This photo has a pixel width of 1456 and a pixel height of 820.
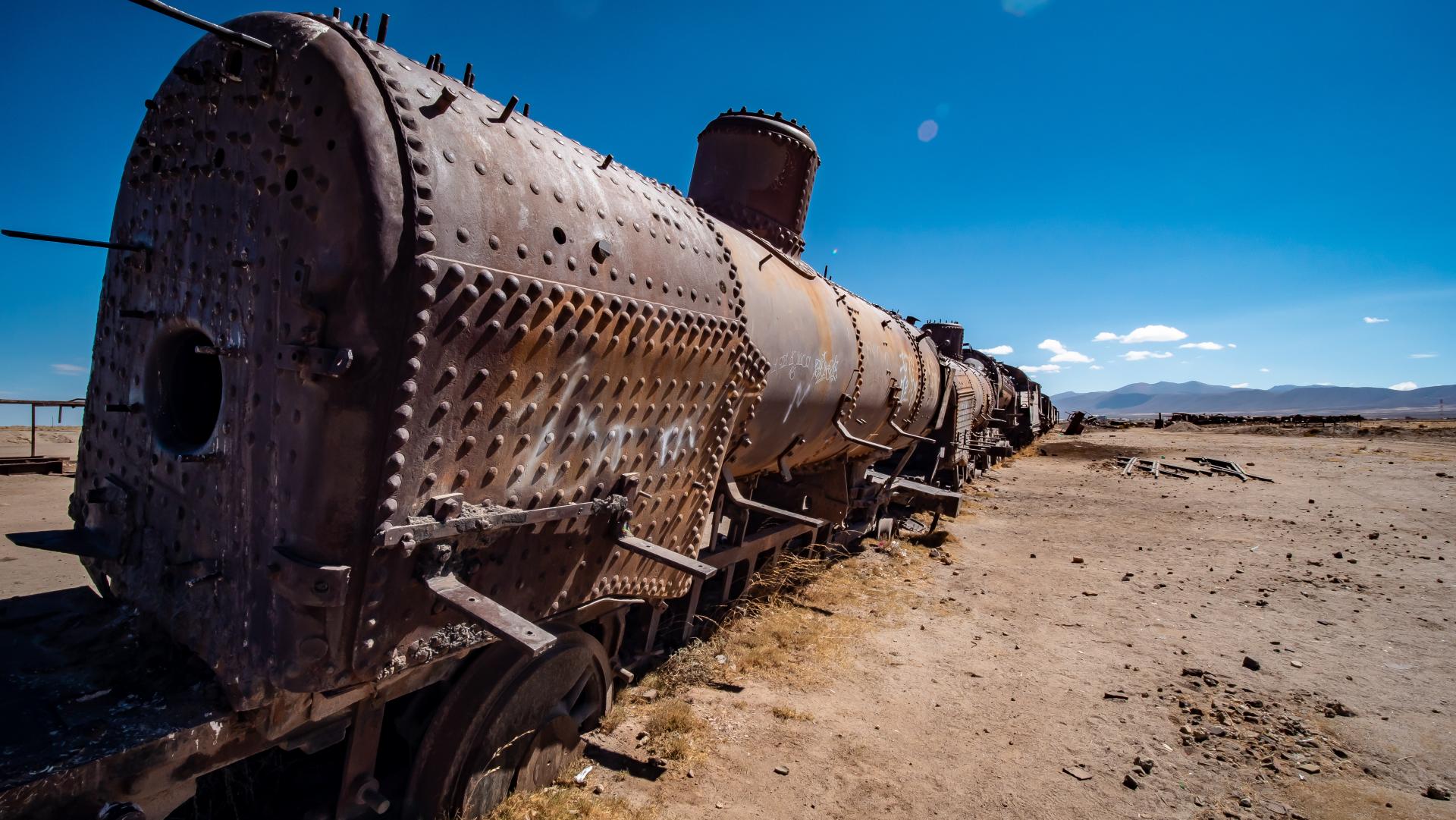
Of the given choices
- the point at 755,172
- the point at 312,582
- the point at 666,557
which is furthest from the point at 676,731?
the point at 755,172

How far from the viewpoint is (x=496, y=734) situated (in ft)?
9.57

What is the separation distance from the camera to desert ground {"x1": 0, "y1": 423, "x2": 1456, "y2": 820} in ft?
12.6

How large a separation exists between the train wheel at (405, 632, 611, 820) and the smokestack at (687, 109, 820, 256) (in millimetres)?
3590

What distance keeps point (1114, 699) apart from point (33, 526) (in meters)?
10.9

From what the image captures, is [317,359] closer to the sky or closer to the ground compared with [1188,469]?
closer to the sky

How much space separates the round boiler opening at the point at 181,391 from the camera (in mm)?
2703

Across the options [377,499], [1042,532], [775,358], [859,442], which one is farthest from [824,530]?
[377,499]

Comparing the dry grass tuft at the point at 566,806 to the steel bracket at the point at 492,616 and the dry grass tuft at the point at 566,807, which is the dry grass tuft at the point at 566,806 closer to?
the dry grass tuft at the point at 566,807

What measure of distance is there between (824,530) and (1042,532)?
5.49 metres

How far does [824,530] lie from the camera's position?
804 cm

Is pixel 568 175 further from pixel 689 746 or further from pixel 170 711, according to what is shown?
pixel 689 746

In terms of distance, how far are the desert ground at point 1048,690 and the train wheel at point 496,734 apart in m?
0.19

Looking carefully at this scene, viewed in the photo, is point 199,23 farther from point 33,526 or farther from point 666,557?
point 33,526

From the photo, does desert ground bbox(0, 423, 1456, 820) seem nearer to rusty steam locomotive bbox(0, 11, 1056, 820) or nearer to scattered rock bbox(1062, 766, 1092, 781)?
scattered rock bbox(1062, 766, 1092, 781)
